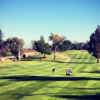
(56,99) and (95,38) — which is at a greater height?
(95,38)

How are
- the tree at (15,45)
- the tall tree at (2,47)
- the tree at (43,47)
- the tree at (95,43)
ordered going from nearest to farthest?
the tree at (95,43) → the tall tree at (2,47) → the tree at (15,45) → the tree at (43,47)

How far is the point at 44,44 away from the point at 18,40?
19493 mm

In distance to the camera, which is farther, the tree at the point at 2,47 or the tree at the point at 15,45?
the tree at the point at 15,45

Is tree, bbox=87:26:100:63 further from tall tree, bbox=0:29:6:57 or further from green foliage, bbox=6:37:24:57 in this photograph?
tall tree, bbox=0:29:6:57

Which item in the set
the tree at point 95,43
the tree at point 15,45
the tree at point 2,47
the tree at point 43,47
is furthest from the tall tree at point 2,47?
the tree at point 95,43

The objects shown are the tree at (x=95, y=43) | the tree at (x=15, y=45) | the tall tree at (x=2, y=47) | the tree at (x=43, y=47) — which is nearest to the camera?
the tree at (x=95, y=43)

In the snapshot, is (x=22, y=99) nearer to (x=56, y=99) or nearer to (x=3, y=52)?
(x=56, y=99)

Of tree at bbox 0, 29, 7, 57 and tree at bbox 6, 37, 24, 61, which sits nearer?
tree at bbox 0, 29, 7, 57

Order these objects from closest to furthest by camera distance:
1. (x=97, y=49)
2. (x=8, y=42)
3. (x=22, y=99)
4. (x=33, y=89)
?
(x=22, y=99) < (x=33, y=89) < (x=97, y=49) < (x=8, y=42)

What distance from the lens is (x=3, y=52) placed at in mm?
79688

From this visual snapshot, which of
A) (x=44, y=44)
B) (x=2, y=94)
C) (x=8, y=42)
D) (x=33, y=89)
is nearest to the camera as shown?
(x=2, y=94)

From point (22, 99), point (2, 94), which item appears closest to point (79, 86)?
point (22, 99)

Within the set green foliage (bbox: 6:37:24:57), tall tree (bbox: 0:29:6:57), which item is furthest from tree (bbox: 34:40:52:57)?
tall tree (bbox: 0:29:6:57)

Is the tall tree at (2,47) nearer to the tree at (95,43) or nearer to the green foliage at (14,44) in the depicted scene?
the green foliage at (14,44)
